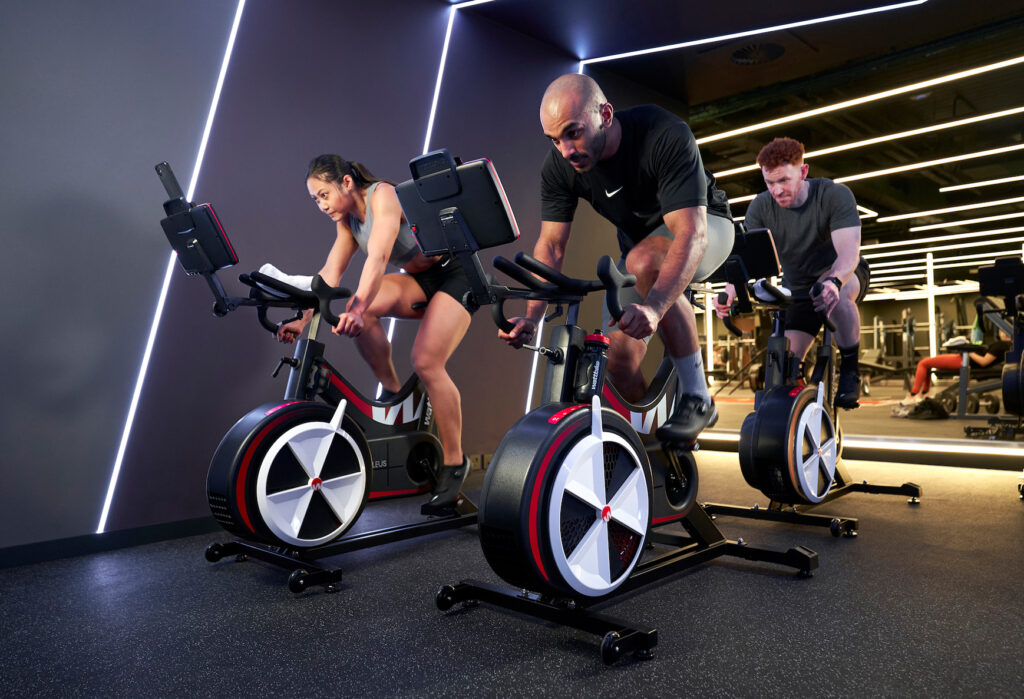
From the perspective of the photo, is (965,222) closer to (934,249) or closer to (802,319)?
(934,249)

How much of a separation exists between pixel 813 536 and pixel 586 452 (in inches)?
63.6

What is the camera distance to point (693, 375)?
2.16 meters

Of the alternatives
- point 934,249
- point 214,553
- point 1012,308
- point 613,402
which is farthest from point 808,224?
point 934,249

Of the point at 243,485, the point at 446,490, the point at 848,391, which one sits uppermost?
the point at 848,391

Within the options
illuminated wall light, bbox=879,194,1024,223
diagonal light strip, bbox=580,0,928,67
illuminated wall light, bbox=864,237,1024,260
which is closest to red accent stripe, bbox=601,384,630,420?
diagonal light strip, bbox=580,0,928,67

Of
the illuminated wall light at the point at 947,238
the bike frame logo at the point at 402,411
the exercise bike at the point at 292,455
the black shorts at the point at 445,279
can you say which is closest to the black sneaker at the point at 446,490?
the exercise bike at the point at 292,455

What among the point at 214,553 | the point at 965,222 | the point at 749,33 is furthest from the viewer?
the point at 965,222

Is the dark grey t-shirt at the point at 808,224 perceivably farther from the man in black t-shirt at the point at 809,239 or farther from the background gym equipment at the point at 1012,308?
the background gym equipment at the point at 1012,308

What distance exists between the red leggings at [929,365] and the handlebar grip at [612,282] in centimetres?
522

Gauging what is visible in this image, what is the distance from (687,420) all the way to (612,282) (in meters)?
0.71

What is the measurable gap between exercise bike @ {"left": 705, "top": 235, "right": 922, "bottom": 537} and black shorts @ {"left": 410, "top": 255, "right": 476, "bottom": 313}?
1065 millimetres

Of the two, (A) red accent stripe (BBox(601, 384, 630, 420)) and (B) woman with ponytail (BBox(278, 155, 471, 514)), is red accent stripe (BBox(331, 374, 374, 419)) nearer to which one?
(B) woman with ponytail (BBox(278, 155, 471, 514))

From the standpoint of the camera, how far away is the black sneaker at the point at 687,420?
2.09 metres

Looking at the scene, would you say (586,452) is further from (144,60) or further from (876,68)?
(876,68)
